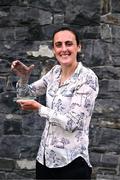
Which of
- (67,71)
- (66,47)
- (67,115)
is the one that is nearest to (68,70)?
(67,71)

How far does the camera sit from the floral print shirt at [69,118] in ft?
7.19

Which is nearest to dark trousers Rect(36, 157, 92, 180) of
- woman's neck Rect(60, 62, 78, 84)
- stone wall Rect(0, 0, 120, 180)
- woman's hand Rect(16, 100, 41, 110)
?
woman's hand Rect(16, 100, 41, 110)

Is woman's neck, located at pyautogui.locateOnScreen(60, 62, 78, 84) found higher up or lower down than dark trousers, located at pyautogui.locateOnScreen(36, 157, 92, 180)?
higher up

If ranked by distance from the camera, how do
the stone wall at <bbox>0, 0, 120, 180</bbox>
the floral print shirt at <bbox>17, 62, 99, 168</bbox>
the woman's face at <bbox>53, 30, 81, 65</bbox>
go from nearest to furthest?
1. the floral print shirt at <bbox>17, 62, 99, 168</bbox>
2. the woman's face at <bbox>53, 30, 81, 65</bbox>
3. the stone wall at <bbox>0, 0, 120, 180</bbox>

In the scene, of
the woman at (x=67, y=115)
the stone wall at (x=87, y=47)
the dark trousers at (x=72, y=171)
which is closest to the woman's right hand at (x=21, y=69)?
the woman at (x=67, y=115)

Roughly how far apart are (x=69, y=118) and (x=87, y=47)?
1.79m

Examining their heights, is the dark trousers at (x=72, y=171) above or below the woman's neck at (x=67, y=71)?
below

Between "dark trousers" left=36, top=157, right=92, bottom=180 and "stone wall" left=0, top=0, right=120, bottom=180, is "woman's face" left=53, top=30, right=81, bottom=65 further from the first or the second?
"stone wall" left=0, top=0, right=120, bottom=180

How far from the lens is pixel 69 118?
2.18m

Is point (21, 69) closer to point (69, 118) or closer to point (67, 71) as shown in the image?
point (67, 71)

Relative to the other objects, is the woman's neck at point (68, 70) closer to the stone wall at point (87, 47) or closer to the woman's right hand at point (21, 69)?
the woman's right hand at point (21, 69)

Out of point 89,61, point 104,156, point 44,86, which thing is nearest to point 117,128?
point 104,156

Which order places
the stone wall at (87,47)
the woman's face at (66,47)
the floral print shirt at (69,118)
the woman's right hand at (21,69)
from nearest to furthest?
the floral print shirt at (69,118), the woman's face at (66,47), the woman's right hand at (21,69), the stone wall at (87,47)

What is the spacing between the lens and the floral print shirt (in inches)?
86.3
